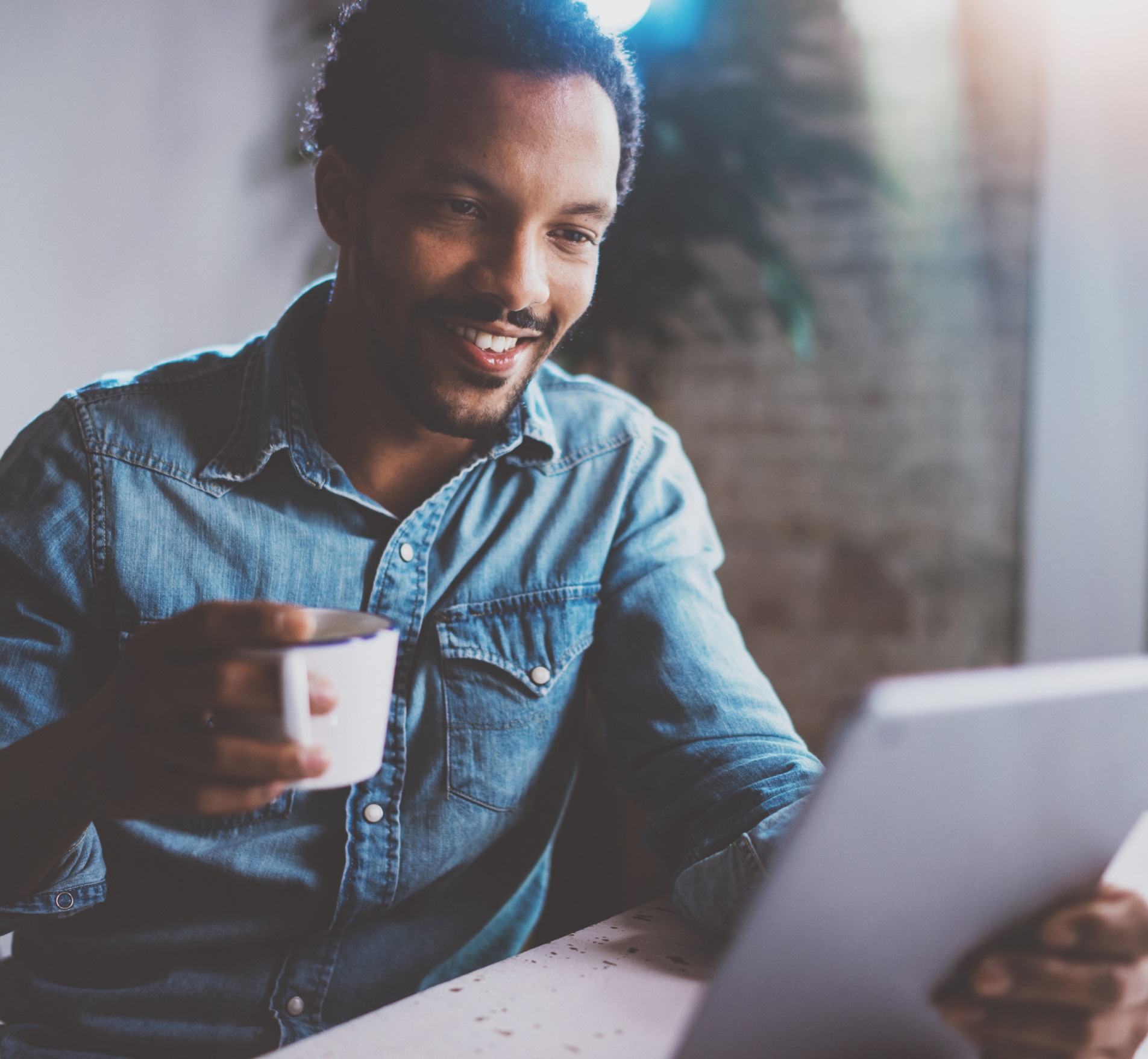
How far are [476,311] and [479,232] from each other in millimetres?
71

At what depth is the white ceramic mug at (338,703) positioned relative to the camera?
0.51 meters

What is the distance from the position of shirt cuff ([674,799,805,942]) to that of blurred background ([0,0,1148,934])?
1122 millimetres

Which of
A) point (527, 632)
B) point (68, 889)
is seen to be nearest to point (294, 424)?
point (527, 632)

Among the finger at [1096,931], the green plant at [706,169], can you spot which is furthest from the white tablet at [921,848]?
the green plant at [706,169]

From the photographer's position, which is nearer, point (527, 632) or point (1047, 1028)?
point (1047, 1028)

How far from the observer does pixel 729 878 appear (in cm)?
77

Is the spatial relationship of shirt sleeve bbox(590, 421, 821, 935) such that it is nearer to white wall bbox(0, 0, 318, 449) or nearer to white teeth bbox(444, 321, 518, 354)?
white teeth bbox(444, 321, 518, 354)

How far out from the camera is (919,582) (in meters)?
2.38

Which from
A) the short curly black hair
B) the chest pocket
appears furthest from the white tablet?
the short curly black hair

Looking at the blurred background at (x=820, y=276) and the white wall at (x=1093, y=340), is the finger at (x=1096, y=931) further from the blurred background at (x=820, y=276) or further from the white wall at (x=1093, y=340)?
the white wall at (x=1093, y=340)

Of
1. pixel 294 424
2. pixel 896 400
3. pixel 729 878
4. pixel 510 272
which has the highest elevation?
pixel 510 272

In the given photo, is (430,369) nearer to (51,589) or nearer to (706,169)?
(51,589)

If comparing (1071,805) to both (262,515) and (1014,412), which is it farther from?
(1014,412)

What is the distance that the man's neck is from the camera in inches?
39.9
